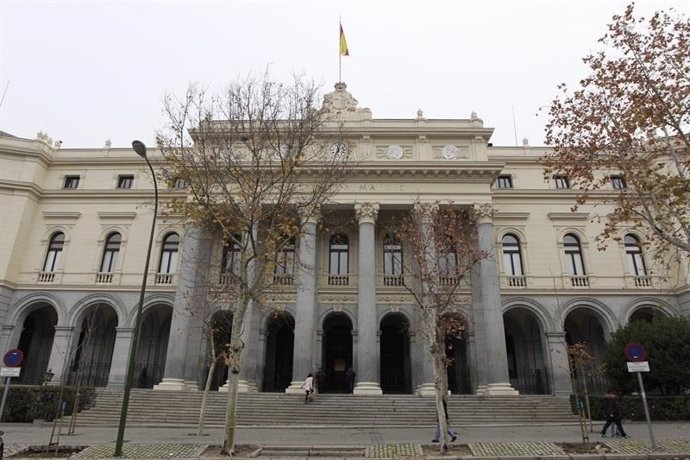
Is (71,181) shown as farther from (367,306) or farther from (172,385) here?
(367,306)

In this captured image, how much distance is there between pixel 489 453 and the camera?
1216 cm

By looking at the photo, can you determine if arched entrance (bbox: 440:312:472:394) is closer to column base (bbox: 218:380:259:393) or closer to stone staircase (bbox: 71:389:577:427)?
stone staircase (bbox: 71:389:577:427)

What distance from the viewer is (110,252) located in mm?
30516

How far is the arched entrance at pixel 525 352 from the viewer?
27891mm

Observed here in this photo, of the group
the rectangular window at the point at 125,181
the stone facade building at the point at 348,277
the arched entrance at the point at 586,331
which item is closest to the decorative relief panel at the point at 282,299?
the stone facade building at the point at 348,277

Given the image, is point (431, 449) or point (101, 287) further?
point (101, 287)

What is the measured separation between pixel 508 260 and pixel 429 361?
29.9 feet

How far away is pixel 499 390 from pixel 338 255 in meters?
11.6

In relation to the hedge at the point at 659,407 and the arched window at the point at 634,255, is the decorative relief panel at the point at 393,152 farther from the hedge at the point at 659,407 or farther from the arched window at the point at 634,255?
the hedge at the point at 659,407

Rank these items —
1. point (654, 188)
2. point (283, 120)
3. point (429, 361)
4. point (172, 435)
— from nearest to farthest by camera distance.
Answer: point (654, 188), point (283, 120), point (172, 435), point (429, 361)

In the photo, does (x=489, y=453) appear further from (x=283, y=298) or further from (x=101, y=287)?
(x=101, y=287)

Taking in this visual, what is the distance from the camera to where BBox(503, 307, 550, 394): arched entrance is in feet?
91.5

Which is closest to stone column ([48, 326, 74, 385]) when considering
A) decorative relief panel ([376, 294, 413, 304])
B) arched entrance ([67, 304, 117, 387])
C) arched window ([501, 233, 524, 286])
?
arched entrance ([67, 304, 117, 387])

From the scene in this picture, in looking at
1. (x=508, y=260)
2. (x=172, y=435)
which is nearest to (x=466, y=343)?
(x=508, y=260)
